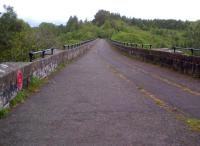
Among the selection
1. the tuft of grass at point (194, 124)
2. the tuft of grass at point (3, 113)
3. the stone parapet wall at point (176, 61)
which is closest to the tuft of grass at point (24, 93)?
the tuft of grass at point (3, 113)

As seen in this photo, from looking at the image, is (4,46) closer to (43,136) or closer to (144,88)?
(144,88)

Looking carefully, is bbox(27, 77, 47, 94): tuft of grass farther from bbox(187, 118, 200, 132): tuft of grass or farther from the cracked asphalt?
bbox(187, 118, 200, 132): tuft of grass

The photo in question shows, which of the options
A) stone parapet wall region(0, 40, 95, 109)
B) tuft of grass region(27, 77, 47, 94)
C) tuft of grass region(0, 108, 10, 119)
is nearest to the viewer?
tuft of grass region(0, 108, 10, 119)

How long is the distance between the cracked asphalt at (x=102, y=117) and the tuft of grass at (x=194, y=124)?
13 cm

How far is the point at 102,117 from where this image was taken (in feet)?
25.6

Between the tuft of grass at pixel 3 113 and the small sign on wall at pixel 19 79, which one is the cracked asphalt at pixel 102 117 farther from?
the small sign on wall at pixel 19 79

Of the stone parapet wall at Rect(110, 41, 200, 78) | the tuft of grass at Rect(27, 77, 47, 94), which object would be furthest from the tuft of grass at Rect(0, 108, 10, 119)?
the stone parapet wall at Rect(110, 41, 200, 78)

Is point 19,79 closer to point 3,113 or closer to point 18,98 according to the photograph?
point 18,98

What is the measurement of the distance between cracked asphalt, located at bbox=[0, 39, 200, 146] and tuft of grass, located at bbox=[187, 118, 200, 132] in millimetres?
129

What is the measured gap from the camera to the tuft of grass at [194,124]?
6.98m

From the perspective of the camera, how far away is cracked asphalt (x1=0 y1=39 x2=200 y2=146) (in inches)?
245

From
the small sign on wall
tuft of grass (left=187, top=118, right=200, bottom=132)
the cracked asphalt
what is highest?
the small sign on wall

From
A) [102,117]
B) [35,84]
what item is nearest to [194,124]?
[102,117]

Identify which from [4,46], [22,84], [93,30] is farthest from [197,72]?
[93,30]
